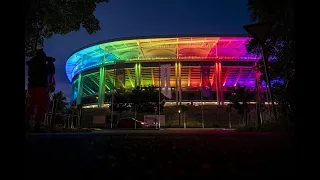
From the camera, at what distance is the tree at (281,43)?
7385 mm

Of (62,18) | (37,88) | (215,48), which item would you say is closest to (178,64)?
(215,48)

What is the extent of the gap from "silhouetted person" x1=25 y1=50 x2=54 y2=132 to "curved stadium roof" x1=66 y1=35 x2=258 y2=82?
4292 centimetres

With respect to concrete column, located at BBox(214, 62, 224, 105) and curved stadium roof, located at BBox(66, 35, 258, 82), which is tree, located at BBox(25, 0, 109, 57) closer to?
curved stadium roof, located at BBox(66, 35, 258, 82)

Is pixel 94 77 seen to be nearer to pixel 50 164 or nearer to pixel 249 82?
pixel 249 82

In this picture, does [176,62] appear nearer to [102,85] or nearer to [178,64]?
[178,64]

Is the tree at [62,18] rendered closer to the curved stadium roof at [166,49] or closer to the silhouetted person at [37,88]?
the silhouetted person at [37,88]

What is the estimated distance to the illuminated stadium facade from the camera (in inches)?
2046

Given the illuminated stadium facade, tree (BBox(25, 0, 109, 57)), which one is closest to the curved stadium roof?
the illuminated stadium facade

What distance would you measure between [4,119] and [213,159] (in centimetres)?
184

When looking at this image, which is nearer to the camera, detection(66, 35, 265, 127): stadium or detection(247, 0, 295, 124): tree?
detection(247, 0, 295, 124): tree

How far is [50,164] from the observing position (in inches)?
84.4

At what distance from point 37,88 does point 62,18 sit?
14.8ft

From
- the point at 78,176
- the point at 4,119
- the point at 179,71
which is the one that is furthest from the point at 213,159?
the point at 179,71

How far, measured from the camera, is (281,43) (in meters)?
10.8
